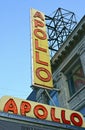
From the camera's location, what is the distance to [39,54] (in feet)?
72.6

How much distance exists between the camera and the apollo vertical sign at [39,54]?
798 inches

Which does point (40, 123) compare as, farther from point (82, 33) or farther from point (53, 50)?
point (53, 50)

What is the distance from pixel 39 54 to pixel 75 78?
3.66 metres

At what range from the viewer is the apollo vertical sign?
66.5ft

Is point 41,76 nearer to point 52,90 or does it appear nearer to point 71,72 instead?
point 52,90

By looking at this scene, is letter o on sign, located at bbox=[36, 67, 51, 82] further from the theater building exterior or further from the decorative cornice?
the decorative cornice

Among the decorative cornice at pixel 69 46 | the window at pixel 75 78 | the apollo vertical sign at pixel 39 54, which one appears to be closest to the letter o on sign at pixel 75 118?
the apollo vertical sign at pixel 39 54

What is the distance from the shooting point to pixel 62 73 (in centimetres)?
2430

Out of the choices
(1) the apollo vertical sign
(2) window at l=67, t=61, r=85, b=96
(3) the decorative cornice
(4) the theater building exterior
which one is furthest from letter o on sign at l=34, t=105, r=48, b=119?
(3) the decorative cornice

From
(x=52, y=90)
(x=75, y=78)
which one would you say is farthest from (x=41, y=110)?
(x=75, y=78)

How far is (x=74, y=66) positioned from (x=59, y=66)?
6.08ft

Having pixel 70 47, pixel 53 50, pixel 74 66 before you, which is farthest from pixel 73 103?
pixel 53 50

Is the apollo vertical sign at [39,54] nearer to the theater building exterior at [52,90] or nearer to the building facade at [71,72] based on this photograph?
the theater building exterior at [52,90]

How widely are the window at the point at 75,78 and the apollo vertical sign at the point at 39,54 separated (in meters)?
2.50
